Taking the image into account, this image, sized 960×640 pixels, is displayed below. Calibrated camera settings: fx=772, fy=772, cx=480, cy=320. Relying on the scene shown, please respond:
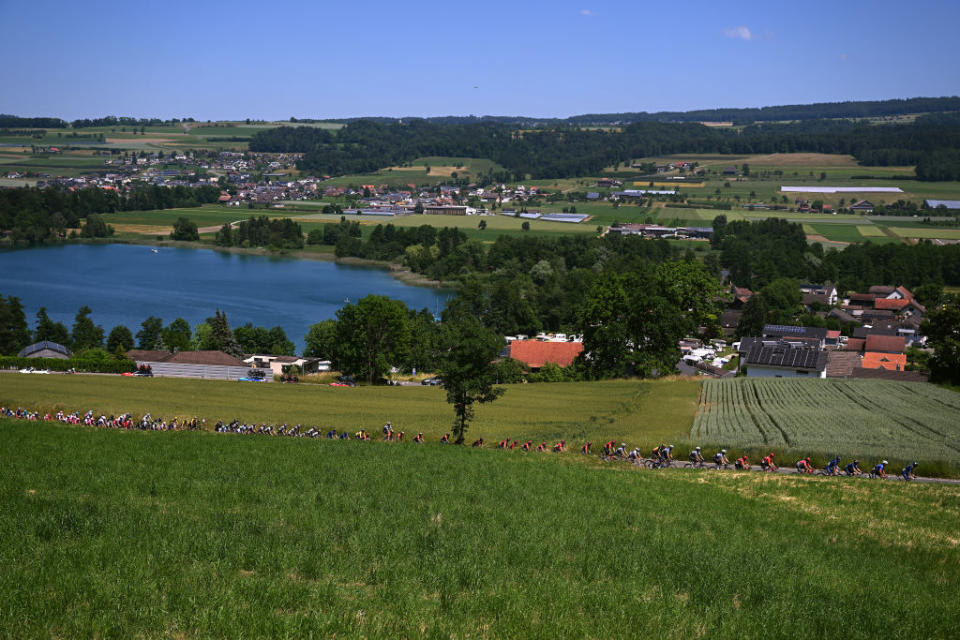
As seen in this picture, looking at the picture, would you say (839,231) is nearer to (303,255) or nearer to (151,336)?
(303,255)

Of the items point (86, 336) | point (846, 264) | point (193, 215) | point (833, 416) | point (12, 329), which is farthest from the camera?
point (193, 215)

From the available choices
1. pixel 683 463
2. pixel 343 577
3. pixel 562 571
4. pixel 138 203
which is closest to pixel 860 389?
pixel 683 463

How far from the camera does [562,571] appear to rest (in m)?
10.6

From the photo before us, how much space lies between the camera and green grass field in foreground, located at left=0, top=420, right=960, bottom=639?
27.0 feet

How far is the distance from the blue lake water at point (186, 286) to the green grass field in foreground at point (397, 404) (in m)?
30.4

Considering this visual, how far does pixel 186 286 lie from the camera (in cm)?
9938

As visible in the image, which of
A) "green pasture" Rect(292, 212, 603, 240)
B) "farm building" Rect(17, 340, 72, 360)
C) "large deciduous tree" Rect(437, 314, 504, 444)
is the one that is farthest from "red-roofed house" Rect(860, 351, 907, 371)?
"green pasture" Rect(292, 212, 603, 240)

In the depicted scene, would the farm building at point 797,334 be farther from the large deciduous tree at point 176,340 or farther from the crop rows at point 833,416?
the large deciduous tree at point 176,340

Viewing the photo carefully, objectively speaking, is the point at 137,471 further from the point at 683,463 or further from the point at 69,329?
the point at 69,329

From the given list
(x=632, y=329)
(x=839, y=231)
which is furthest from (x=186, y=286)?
(x=839, y=231)

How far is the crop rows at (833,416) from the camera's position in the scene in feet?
89.2

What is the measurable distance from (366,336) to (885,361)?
148 feet

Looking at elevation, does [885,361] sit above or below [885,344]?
below

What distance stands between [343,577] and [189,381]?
40244 millimetres
